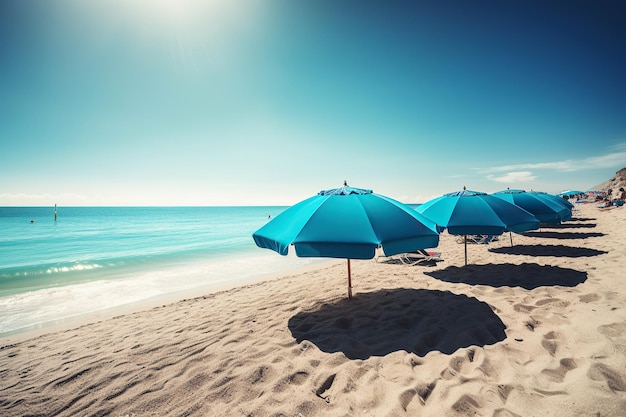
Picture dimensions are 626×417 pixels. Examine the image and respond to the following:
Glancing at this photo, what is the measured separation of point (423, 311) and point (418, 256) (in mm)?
4835

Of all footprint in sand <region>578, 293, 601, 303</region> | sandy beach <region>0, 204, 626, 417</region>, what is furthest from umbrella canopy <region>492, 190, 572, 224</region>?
footprint in sand <region>578, 293, 601, 303</region>

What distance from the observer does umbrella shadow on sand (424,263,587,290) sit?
223 inches

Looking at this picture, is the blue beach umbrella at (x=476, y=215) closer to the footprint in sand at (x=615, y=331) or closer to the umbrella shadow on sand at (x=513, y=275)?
the umbrella shadow on sand at (x=513, y=275)

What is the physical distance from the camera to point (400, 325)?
162 inches

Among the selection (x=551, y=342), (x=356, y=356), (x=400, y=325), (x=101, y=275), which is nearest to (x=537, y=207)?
(x=551, y=342)

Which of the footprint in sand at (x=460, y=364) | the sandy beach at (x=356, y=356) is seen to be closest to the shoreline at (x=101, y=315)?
the sandy beach at (x=356, y=356)

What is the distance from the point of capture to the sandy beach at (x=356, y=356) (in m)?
2.52

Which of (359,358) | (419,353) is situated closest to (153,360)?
(359,358)

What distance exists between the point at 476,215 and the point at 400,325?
3390mm

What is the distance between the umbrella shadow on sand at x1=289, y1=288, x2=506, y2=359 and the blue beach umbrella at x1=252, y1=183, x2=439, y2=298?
4.02ft

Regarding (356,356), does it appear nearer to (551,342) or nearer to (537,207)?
(551,342)

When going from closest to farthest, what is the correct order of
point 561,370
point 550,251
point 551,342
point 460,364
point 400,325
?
point 561,370
point 460,364
point 551,342
point 400,325
point 550,251

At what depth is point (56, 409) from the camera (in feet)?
9.48

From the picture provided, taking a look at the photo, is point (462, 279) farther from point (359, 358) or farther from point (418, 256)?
point (359, 358)
